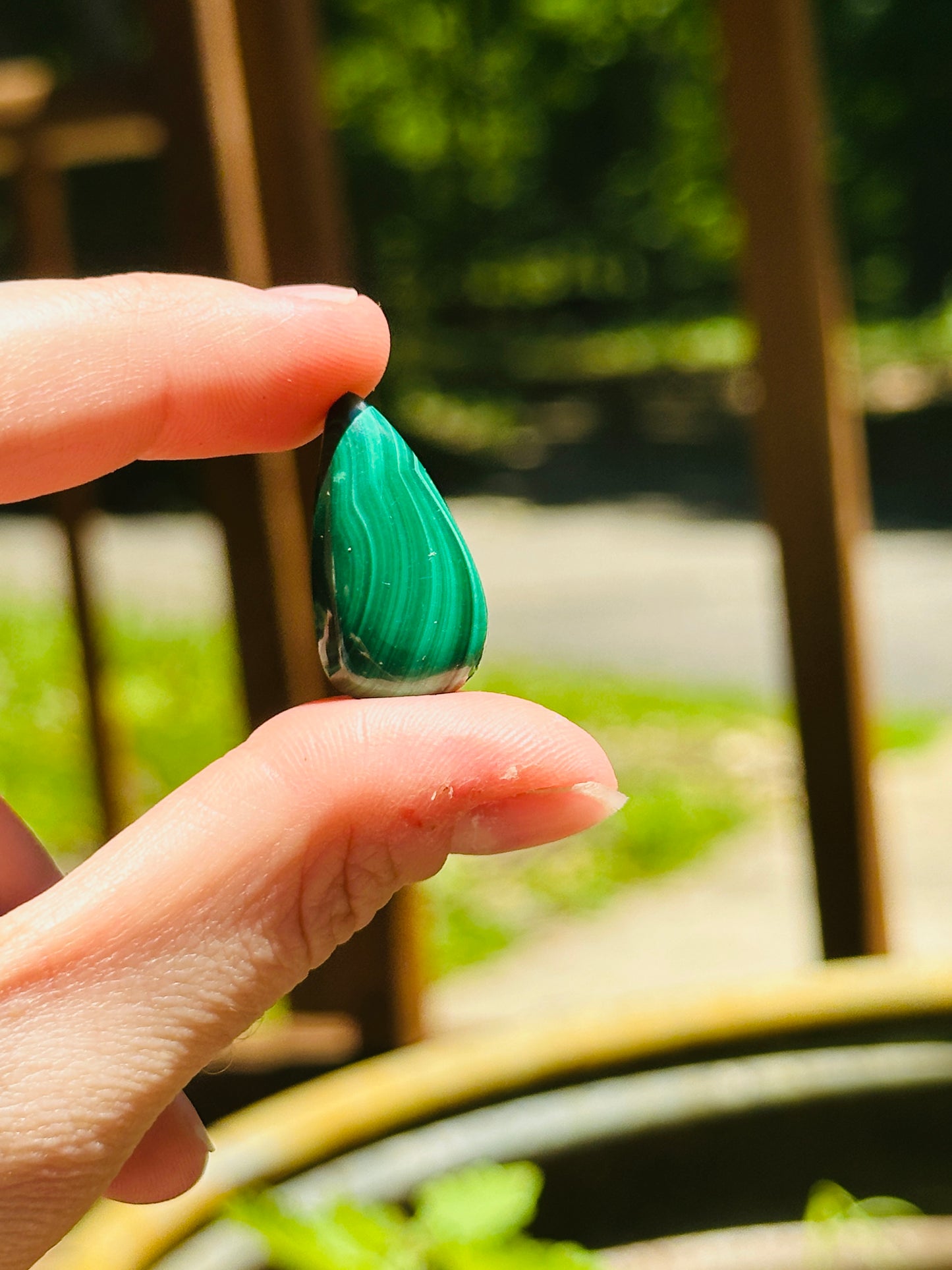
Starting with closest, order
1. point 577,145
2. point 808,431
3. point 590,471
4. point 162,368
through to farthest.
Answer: point 162,368, point 808,431, point 590,471, point 577,145

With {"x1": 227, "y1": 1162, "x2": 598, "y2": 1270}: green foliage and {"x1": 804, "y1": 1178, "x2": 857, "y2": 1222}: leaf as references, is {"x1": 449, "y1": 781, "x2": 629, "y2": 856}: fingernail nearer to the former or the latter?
{"x1": 227, "y1": 1162, "x2": 598, "y2": 1270}: green foliage


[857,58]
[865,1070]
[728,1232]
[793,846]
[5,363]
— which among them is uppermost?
[857,58]

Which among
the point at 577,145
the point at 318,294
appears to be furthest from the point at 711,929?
the point at 577,145

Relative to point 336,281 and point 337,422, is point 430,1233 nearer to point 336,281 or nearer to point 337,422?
point 337,422

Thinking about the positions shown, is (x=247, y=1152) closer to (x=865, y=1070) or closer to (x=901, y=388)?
(x=865, y=1070)

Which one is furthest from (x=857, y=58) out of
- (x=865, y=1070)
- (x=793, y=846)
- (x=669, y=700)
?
(x=865, y=1070)

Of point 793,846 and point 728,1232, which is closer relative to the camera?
point 728,1232

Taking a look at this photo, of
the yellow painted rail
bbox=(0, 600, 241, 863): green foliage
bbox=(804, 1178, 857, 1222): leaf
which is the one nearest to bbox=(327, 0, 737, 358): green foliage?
bbox=(0, 600, 241, 863): green foliage
